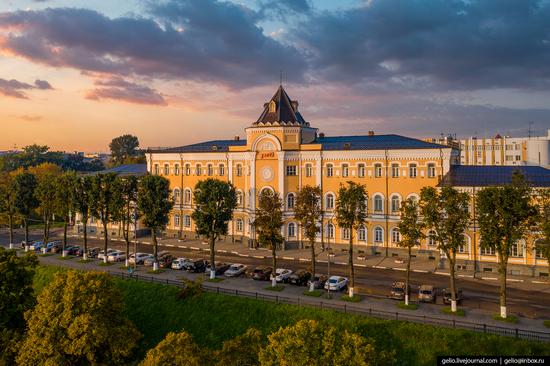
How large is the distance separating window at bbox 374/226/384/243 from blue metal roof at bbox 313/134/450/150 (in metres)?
12.8

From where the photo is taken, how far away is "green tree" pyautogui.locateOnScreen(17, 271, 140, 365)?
31016mm

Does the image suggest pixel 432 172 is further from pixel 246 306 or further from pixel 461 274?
pixel 246 306

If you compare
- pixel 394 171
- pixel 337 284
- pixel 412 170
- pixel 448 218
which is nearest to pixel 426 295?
pixel 448 218

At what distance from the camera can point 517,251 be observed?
56219 mm

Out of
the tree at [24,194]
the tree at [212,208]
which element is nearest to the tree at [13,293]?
the tree at [212,208]

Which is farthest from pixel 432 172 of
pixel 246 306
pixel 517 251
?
pixel 246 306

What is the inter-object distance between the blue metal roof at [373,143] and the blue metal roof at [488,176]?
4493mm

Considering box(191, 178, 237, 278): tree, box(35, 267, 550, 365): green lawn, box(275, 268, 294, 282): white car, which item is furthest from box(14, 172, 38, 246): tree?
box(275, 268, 294, 282): white car

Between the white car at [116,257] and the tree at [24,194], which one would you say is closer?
the white car at [116,257]

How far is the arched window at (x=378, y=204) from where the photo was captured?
68312 mm

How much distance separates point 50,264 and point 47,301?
3227 centimetres

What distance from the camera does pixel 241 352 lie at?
25547 millimetres

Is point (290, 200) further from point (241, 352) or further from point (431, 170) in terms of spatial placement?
point (241, 352)

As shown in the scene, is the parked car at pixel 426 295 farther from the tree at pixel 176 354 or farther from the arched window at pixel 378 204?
the tree at pixel 176 354
